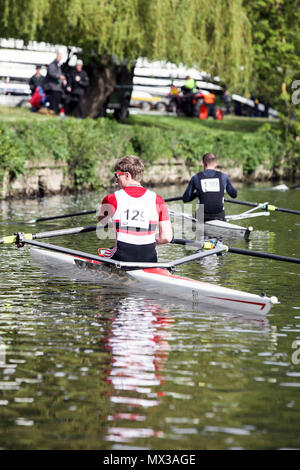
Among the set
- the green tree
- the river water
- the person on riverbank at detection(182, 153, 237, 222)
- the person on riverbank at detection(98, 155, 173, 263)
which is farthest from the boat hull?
the green tree

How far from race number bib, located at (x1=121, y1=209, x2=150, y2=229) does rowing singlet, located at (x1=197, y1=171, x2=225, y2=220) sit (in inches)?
218

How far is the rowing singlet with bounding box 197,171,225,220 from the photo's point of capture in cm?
1593

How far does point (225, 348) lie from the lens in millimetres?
8297

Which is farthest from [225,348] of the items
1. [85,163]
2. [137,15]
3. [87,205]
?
[137,15]

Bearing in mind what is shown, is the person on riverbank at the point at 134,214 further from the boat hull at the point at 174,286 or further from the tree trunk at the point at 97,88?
the tree trunk at the point at 97,88

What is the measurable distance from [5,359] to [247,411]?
232cm

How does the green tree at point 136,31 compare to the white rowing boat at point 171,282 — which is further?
the green tree at point 136,31

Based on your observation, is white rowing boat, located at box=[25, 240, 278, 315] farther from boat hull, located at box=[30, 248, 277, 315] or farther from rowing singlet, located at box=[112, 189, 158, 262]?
rowing singlet, located at box=[112, 189, 158, 262]

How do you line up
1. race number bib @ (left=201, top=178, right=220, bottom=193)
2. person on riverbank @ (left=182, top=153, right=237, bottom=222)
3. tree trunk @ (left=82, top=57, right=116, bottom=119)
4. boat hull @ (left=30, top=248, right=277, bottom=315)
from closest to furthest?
1. boat hull @ (left=30, top=248, right=277, bottom=315)
2. person on riverbank @ (left=182, top=153, right=237, bottom=222)
3. race number bib @ (left=201, top=178, right=220, bottom=193)
4. tree trunk @ (left=82, top=57, right=116, bottom=119)

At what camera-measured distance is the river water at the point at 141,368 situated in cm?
609

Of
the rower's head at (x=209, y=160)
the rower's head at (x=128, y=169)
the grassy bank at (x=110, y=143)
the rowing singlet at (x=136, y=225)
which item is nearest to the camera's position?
the rower's head at (x=128, y=169)

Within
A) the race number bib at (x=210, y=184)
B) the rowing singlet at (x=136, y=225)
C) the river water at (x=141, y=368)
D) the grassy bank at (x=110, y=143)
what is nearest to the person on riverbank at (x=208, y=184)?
the race number bib at (x=210, y=184)

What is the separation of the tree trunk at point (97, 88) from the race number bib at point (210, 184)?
17.2 meters
